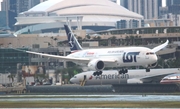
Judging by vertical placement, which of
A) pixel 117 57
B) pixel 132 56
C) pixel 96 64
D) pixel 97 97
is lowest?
pixel 97 97

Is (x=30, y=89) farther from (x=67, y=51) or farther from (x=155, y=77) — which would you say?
(x=67, y=51)

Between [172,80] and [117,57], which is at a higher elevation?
[117,57]

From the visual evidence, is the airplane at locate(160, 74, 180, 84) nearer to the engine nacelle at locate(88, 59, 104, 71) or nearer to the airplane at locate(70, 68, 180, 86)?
A: the engine nacelle at locate(88, 59, 104, 71)

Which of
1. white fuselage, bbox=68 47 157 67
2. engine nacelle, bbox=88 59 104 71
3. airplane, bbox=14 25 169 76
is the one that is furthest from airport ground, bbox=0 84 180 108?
white fuselage, bbox=68 47 157 67

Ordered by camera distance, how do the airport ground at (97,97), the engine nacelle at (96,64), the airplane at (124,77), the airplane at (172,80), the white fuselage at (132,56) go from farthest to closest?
1. the airplane at (124,77)
2. the airplane at (172,80)
3. the engine nacelle at (96,64)
4. the white fuselage at (132,56)
5. the airport ground at (97,97)

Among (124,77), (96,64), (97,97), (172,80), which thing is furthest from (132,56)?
(124,77)

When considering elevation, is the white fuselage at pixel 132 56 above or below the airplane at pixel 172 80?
above

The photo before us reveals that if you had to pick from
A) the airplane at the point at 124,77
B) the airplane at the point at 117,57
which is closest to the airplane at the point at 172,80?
the airplane at the point at 117,57

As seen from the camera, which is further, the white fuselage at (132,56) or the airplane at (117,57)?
the airplane at (117,57)

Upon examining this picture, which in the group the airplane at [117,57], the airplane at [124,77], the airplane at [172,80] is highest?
the airplane at [117,57]

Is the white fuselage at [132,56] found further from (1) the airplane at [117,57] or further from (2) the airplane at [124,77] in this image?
(2) the airplane at [124,77]

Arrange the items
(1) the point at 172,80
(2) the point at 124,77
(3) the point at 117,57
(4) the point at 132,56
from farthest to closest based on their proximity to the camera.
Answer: (2) the point at 124,77 → (1) the point at 172,80 → (3) the point at 117,57 → (4) the point at 132,56

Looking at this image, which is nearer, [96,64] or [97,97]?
[97,97]

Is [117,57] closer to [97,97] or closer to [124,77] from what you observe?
[97,97]
